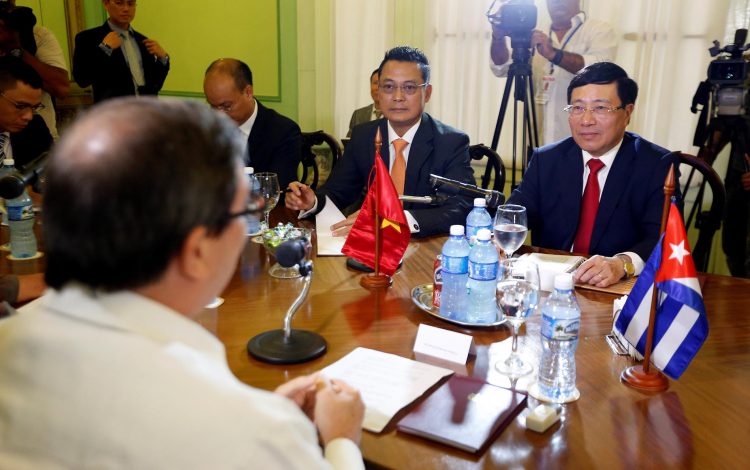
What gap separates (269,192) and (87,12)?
355 cm

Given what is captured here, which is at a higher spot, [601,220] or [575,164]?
[575,164]

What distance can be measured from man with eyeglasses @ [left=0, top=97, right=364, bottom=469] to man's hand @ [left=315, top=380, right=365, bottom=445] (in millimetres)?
182

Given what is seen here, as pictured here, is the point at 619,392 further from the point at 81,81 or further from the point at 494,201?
the point at 81,81

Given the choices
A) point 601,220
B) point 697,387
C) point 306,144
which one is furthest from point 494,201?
point 306,144

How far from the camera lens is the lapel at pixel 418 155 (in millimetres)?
2641

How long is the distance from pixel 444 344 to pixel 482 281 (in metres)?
0.20

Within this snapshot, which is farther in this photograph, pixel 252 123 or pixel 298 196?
pixel 252 123

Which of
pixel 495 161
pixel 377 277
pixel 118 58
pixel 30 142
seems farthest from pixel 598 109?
pixel 118 58

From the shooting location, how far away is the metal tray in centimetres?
145

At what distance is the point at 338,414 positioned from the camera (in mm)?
951

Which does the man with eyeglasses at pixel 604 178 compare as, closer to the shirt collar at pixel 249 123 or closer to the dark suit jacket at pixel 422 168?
the dark suit jacket at pixel 422 168

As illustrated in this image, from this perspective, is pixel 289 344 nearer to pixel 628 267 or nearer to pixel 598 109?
A: pixel 628 267

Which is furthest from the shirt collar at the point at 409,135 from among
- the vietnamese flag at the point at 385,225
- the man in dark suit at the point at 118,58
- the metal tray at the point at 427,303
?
the man in dark suit at the point at 118,58

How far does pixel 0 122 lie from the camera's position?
2.79m
